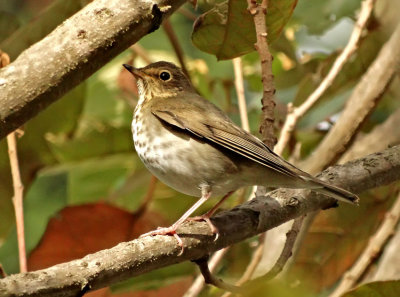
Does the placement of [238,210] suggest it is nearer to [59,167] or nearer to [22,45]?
[22,45]

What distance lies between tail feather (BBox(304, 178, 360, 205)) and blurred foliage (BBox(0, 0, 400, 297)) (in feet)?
2.62

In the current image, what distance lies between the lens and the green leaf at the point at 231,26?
3.33 m

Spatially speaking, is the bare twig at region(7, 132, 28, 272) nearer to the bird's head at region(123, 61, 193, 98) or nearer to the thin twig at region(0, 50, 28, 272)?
the thin twig at region(0, 50, 28, 272)

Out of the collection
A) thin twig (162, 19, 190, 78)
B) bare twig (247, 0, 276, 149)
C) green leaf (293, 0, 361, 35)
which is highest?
green leaf (293, 0, 361, 35)

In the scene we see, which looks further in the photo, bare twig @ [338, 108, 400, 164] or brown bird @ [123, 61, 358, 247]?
bare twig @ [338, 108, 400, 164]

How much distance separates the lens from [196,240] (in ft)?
8.47

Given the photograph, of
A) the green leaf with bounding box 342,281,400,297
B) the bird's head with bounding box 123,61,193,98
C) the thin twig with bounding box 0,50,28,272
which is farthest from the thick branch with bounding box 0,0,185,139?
the bird's head with bounding box 123,61,193,98

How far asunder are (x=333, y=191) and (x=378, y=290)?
1.85ft

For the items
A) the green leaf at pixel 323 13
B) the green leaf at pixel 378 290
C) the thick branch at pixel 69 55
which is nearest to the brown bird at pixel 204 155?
the green leaf at pixel 378 290

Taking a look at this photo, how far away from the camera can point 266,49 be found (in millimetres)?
3045

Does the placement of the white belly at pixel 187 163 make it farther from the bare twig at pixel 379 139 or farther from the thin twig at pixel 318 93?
the bare twig at pixel 379 139

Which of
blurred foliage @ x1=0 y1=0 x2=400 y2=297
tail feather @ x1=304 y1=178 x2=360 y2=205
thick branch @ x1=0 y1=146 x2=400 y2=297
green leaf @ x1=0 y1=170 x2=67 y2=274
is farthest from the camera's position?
green leaf @ x1=0 y1=170 x2=67 y2=274

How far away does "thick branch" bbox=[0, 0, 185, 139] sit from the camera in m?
2.42

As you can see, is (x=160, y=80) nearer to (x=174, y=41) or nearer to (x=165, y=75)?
(x=165, y=75)
